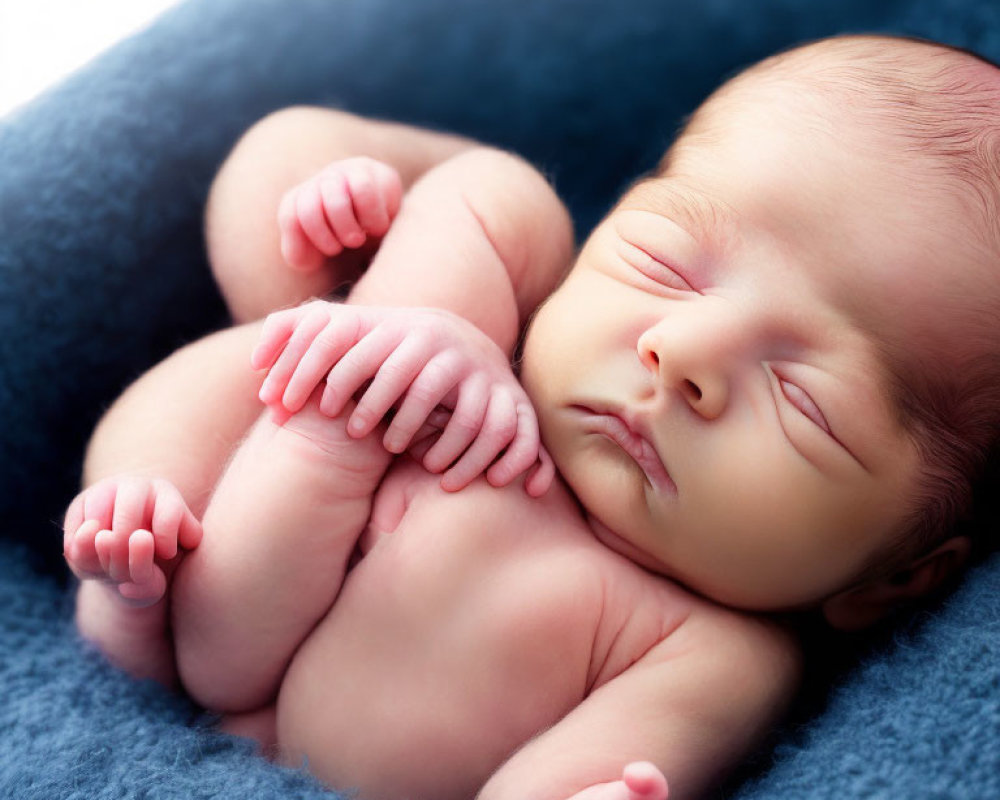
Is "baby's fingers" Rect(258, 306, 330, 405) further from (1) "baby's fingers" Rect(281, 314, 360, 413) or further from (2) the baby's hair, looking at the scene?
(2) the baby's hair

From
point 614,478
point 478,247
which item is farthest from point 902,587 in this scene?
point 478,247

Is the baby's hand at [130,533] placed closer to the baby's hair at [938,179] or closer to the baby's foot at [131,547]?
the baby's foot at [131,547]

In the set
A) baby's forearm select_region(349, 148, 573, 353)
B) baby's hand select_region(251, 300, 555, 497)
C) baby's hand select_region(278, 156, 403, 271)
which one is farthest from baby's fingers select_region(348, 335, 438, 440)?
baby's hand select_region(278, 156, 403, 271)

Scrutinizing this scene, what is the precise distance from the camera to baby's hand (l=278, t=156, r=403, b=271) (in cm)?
112

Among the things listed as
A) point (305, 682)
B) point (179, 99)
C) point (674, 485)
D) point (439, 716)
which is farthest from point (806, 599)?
point (179, 99)

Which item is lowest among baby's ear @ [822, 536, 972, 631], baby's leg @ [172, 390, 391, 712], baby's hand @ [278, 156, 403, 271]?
baby's ear @ [822, 536, 972, 631]

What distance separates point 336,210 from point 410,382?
263mm

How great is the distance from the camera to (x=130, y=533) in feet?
2.95

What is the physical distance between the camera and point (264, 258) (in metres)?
1.20

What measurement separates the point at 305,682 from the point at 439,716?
0.43ft

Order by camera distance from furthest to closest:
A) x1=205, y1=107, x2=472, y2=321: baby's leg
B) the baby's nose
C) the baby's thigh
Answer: x1=205, y1=107, x2=472, y2=321: baby's leg
the baby's thigh
the baby's nose

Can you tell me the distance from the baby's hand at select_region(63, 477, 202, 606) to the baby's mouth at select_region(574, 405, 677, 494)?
0.37 metres

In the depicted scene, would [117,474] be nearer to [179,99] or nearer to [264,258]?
[264,258]

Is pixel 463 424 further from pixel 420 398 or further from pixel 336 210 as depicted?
pixel 336 210
